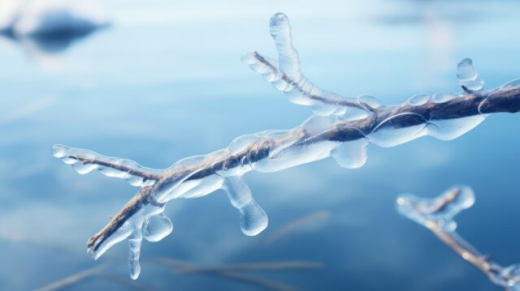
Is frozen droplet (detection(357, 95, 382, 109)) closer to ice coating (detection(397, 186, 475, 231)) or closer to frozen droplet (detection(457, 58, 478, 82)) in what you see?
frozen droplet (detection(457, 58, 478, 82))

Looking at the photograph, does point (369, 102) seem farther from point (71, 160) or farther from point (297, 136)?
point (71, 160)

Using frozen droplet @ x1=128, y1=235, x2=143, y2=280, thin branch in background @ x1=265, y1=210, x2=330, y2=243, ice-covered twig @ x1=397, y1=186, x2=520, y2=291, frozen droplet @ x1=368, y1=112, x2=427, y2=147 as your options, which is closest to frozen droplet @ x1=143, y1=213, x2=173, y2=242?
frozen droplet @ x1=128, y1=235, x2=143, y2=280

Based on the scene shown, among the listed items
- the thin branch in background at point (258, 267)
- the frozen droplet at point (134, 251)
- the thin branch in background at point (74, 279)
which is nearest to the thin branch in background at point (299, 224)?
the thin branch in background at point (258, 267)

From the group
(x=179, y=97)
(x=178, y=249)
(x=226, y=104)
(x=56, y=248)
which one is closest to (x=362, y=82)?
(x=226, y=104)

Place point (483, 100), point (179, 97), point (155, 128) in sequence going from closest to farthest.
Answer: point (483, 100) → point (155, 128) → point (179, 97)

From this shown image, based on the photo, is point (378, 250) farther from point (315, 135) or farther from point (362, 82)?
point (315, 135)

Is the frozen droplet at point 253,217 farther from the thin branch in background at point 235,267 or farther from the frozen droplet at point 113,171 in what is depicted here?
the thin branch in background at point 235,267
